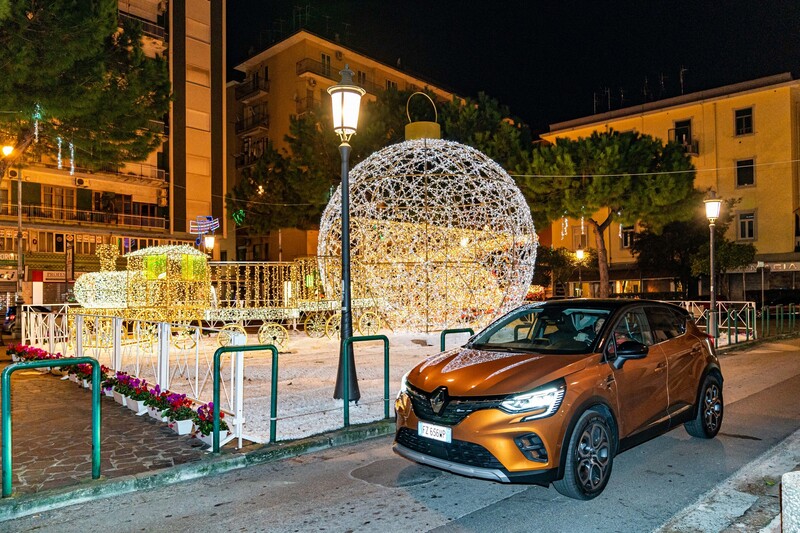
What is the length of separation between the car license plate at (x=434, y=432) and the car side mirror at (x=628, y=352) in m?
1.64

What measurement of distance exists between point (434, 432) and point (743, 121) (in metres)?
38.4

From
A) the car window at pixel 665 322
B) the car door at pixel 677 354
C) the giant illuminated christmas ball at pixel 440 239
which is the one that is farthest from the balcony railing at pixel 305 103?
the car door at pixel 677 354

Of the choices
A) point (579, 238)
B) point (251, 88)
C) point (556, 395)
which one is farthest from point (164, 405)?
point (251, 88)

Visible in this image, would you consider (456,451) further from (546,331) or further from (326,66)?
(326,66)

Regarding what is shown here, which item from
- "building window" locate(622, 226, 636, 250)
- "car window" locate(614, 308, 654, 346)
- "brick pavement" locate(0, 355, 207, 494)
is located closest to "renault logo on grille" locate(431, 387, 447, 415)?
"car window" locate(614, 308, 654, 346)

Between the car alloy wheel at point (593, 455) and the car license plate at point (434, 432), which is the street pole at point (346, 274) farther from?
the car alloy wheel at point (593, 455)

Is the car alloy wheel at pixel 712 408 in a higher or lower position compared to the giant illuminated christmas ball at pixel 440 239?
lower

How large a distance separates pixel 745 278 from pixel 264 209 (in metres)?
28.9

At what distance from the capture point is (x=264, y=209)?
32.3 metres

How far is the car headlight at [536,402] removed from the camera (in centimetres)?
452

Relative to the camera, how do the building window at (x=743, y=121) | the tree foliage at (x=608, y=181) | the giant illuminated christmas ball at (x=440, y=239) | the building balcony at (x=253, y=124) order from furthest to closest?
the building balcony at (x=253, y=124)
the building window at (x=743, y=121)
the tree foliage at (x=608, y=181)
the giant illuminated christmas ball at (x=440, y=239)

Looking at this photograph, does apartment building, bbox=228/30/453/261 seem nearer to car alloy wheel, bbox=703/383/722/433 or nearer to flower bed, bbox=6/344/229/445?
flower bed, bbox=6/344/229/445

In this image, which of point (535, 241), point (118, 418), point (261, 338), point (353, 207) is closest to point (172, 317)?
point (261, 338)

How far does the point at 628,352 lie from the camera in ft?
17.1
